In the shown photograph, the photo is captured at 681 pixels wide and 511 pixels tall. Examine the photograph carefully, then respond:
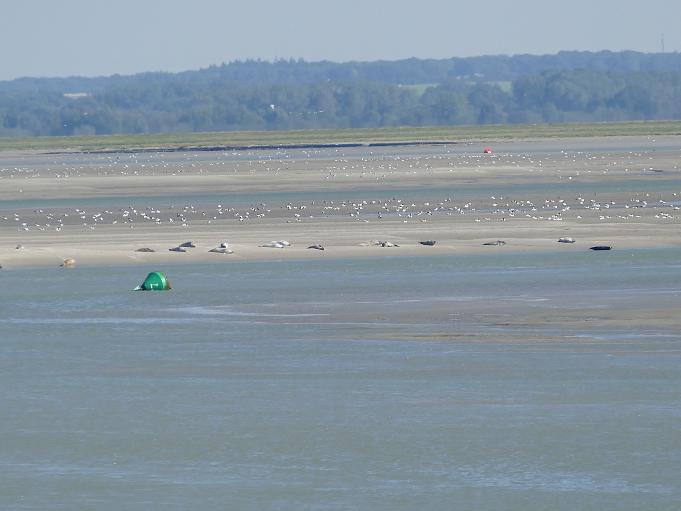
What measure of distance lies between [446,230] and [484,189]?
14486 millimetres

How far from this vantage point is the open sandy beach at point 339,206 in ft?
91.2

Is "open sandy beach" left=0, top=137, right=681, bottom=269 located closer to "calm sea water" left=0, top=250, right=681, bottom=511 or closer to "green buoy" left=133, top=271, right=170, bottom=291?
"green buoy" left=133, top=271, right=170, bottom=291

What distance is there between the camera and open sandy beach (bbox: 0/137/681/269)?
27797mm

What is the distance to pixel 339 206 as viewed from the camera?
38.2m

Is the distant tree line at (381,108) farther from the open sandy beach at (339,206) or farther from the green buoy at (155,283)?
the green buoy at (155,283)

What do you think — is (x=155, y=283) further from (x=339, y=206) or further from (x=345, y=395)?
(x=339, y=206)

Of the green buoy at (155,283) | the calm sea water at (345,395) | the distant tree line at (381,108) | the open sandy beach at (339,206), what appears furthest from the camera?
the distant tree line at (381,108)

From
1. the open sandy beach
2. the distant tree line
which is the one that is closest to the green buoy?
the open sandy beach

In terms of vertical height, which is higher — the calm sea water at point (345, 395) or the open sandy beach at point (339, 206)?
the calm sea water at point (345, 395)

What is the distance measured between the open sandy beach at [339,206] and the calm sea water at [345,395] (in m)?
4.98

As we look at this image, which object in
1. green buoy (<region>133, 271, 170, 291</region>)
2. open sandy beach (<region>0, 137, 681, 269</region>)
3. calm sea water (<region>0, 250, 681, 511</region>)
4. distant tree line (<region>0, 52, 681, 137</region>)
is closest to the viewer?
calm sea water (<region>0, 250, 681, 511</region>)

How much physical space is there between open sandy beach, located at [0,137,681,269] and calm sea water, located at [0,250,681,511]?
16.3 feet

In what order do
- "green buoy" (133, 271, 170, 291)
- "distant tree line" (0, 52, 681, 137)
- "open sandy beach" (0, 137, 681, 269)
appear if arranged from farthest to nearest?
"distant tree line" (0, 52, 681, 137)
"open sandy beach" (0, 137, 681, 269)
"green buoy" (133, 271, 170, 291)

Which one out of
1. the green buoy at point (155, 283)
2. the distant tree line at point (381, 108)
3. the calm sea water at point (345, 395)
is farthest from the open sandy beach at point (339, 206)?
the distant tree line at point (381, 108)
